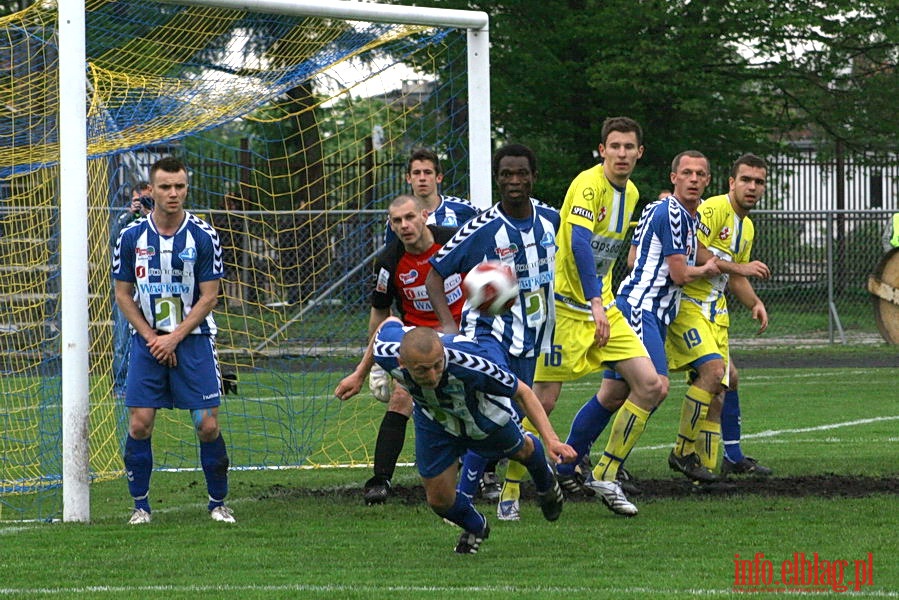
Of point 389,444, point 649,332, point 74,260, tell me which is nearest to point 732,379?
point 649,332

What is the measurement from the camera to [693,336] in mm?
9047

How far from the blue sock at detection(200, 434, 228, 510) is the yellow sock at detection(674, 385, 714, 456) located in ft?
9.58

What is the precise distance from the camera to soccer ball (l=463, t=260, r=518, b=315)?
6.63 m

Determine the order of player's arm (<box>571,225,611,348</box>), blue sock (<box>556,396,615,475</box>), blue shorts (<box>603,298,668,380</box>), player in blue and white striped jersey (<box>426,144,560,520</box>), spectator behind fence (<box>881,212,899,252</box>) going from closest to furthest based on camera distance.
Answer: player in blue and white striped jersey (<box>426,144,560,520</box>) → player's arm (<box>571,225,611,348</box>) → blue sock (<box>556,396,615,475</box>) → blue shorts (<box>603,298,668,380</box>) → spectator behind fence (<box>881,212,899,252</box>)

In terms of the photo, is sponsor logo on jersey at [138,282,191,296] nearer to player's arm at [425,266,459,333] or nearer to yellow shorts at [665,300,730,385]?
player's arm at [425,266,459,333]

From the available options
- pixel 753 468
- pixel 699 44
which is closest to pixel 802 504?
pixel 753 468

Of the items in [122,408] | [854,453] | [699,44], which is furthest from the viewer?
[699,44]

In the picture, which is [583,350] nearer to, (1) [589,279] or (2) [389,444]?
(1) [589,279]

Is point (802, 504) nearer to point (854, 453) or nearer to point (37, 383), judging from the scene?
point (854, 453)

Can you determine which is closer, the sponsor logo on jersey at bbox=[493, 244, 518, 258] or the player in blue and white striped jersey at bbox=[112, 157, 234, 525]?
the sponsor logo on jersey at bbox=[493, 244, 518, 258]

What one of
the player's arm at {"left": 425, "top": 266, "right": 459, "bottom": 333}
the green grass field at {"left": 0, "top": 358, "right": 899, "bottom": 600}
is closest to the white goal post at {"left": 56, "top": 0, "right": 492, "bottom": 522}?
the green grass field at {"left": 0, "top": 358, "right": 899, "bottom": 600}

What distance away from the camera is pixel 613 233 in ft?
27.3

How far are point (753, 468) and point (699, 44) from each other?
52.6 feet

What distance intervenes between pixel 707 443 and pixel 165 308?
140 inches
